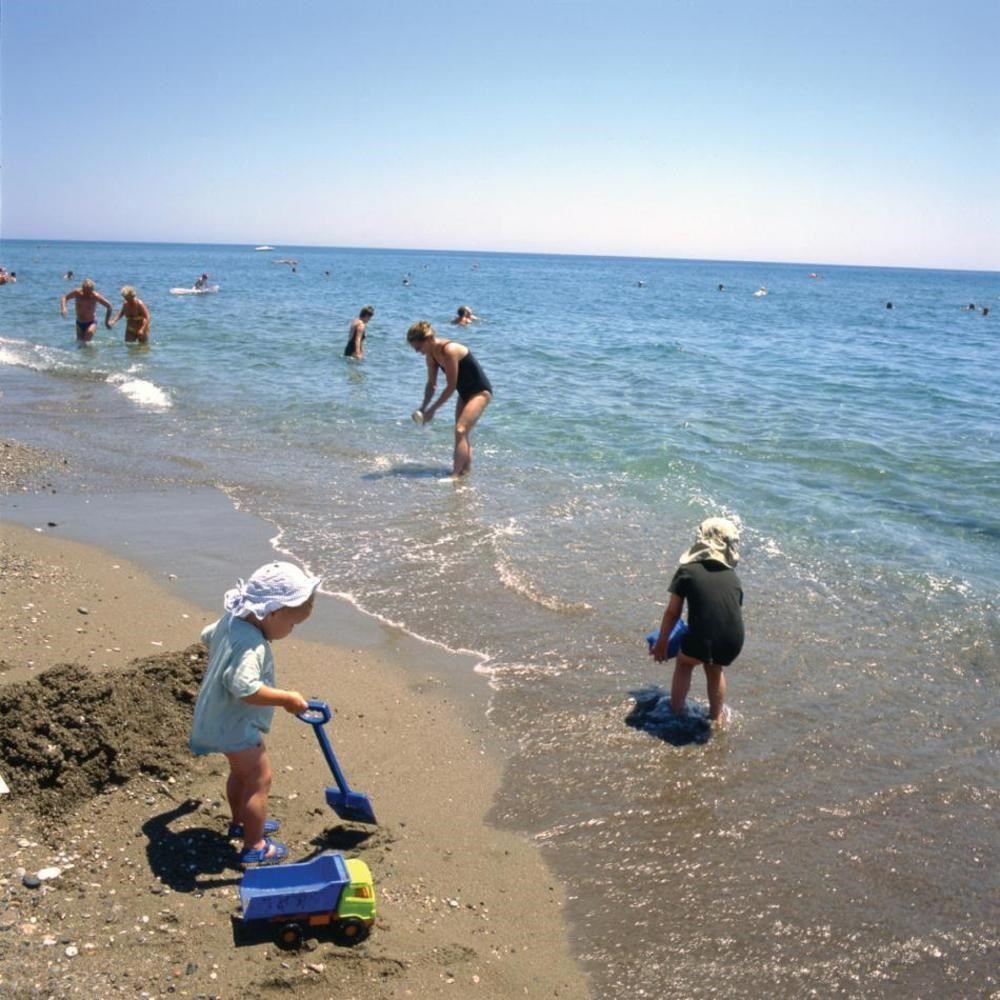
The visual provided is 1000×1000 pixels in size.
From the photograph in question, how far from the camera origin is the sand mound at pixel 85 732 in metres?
3.85

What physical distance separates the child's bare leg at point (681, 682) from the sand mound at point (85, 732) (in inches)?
103

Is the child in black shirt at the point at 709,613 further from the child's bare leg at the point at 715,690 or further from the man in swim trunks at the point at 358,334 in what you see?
the man in swim trunks at the point at 358,334

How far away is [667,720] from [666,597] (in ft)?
6.27

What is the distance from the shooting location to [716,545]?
5059mm

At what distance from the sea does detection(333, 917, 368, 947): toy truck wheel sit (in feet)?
2.88

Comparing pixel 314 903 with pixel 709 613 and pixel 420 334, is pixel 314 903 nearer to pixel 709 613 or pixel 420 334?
pixel 709 613

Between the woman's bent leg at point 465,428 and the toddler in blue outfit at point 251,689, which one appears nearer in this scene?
the toddler in blue outfit at point 251,689

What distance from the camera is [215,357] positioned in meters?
19.1

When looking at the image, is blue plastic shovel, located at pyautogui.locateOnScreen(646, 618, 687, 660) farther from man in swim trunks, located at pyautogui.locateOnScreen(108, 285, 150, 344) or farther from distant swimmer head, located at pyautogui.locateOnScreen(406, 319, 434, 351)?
man in swim trunks, located at pyautogui.locateOnScreen(108, 285, 150, 344)

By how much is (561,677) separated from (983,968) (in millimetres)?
2686

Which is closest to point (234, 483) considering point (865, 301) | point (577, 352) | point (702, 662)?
point (702, 662)

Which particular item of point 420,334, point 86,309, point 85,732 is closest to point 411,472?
point 420,334

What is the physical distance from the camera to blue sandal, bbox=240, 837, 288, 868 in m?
3.60

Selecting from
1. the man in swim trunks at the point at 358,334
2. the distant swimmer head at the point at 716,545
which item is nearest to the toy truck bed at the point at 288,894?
the distant swimmer head at the point at 716,545
